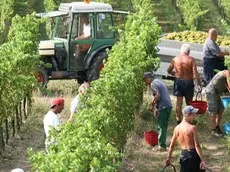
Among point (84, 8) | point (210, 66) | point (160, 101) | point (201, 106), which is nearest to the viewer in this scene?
point (160, 101)

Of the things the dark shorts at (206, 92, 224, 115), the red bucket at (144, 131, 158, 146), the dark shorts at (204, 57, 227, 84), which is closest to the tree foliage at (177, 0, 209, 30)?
the dark shorts at (204, 57, 227, 84)

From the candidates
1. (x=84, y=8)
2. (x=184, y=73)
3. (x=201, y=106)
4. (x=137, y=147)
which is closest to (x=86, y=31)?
(x=84, y=8)

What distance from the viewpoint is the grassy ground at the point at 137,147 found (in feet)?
28.9

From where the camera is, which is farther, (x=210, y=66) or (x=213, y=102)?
(x=210, y=66)

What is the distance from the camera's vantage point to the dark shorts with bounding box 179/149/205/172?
7098 millimetres

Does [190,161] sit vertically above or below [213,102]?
below

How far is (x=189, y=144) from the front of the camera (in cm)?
708

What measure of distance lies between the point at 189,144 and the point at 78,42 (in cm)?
661

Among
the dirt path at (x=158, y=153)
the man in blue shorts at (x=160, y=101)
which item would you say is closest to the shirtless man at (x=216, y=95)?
the dirt path at (x=158, y=153)

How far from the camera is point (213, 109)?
32.2 ft

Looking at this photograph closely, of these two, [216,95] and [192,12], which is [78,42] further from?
[192,12]

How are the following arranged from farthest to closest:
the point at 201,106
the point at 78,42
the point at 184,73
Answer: the point at 78,42 < the point at 201,106 < the point at 184,73

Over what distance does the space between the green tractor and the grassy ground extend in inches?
55.6

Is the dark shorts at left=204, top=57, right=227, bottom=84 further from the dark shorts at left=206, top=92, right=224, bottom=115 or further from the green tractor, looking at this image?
the green tractor
